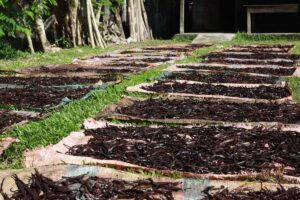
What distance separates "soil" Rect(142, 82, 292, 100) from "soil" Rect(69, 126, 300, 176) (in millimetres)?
1550

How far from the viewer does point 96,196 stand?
2.54 meters

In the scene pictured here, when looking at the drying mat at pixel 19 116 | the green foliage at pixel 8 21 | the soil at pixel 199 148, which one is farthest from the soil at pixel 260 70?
the green foliage at pixel 8 21

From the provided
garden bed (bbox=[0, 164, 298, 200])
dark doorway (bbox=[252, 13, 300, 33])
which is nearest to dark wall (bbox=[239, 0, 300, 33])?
dark doorway (bbox=[252, 13, 300, 33])

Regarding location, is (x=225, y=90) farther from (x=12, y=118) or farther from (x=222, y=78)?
(x=12, y=118)

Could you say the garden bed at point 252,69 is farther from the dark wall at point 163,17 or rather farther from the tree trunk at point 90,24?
the dark wall at point 163,17

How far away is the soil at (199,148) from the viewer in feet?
9.91

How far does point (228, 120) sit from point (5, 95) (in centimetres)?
256

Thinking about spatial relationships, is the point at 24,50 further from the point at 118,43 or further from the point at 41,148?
the point at 41,148

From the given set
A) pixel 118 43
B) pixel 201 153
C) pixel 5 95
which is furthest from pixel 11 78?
pixel 118 43

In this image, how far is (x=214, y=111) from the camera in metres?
4.52

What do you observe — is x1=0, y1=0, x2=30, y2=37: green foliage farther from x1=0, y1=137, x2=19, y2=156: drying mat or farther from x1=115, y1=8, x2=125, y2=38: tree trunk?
x1=0, y1=137, x2=19, y2=156: drying mat

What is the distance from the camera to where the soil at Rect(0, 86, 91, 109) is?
498 centimetres

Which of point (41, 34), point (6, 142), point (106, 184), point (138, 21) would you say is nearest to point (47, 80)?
point (6, 142)

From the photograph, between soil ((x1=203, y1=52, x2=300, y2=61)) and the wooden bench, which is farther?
the wooden bench
